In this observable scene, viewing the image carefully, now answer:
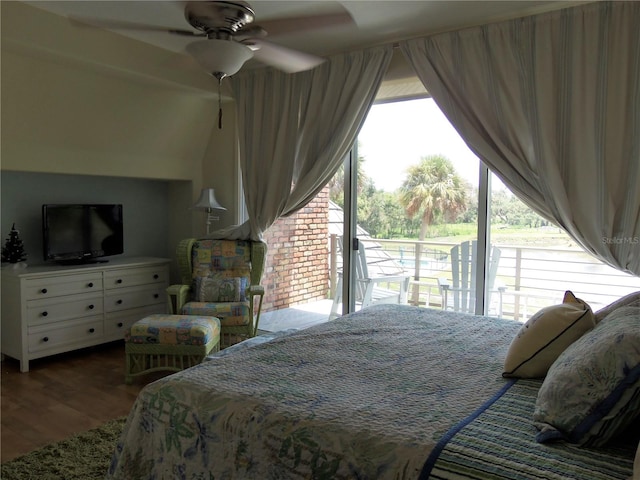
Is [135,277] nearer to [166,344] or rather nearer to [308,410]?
[166,344]

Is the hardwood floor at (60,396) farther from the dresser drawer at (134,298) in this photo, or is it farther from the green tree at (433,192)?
the green tree at (433,192)

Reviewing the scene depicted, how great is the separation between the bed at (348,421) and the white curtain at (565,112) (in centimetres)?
126

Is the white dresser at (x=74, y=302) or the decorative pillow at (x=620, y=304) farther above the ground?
the decorative pillow at (x=620, y=304)

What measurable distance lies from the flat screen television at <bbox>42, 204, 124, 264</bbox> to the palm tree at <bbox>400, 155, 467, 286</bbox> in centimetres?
271

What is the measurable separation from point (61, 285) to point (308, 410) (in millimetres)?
3249

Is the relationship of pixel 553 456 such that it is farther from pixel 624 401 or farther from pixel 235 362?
pixel 235 362

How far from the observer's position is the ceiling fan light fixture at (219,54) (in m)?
2.13

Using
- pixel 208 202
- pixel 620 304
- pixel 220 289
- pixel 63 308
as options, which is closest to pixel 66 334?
pixel 63 308

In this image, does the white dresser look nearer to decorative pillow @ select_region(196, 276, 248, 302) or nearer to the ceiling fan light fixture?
decorative pillow @ select_region(196, 276, 248, 302)

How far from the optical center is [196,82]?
4.19 meters

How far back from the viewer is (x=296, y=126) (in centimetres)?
402

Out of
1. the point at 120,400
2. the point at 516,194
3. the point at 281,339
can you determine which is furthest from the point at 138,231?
the point at 516,194

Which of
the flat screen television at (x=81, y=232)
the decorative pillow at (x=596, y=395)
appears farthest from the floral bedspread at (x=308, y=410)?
the flat screen television at (x=81, y=232)

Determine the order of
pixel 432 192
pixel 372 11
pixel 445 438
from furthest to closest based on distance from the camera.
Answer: pixel 432 192, pixel 372 11, pixel 445 438
